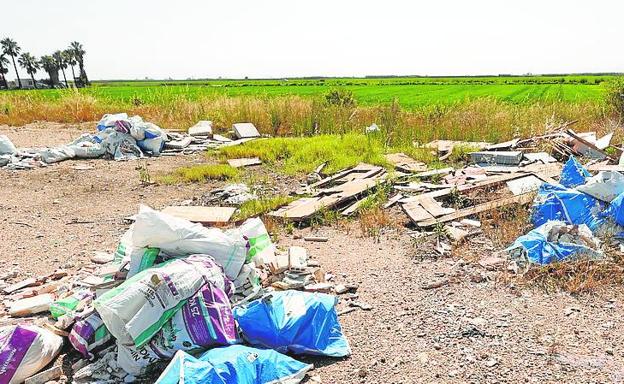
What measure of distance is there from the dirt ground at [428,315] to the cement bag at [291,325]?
118 millimetres

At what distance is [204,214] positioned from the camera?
6148 millimetres

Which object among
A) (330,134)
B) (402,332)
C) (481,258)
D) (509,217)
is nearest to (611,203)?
(509,217)

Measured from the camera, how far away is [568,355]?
312 cm

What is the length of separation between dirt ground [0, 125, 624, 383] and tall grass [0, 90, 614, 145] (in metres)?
6.26

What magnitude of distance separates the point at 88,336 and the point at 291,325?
140 cm

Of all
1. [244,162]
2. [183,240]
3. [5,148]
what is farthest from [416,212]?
[5,148]

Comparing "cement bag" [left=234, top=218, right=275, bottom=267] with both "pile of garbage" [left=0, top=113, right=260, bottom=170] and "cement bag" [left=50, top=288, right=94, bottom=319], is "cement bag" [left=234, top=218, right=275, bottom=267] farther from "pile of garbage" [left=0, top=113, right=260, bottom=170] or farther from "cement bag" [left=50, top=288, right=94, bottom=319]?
"pile of garbage" [left=0, top=113, right=260, bottom=170]

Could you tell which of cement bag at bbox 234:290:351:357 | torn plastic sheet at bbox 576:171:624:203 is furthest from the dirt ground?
torn plastic sheet at bbox 576:171:624:203

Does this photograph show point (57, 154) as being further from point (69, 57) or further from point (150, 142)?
point (69, 57)

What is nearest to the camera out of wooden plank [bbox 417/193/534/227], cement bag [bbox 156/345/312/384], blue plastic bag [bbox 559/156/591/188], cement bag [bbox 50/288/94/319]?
cement bag [bbox 156/345/312/384]

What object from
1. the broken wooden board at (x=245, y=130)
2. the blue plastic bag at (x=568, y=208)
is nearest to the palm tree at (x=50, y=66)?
the broken wooden board at (x=245, y=130)

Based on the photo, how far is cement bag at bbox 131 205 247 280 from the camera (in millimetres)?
3389

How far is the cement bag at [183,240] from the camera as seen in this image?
339 centimetres

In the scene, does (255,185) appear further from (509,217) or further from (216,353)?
(216,353)
